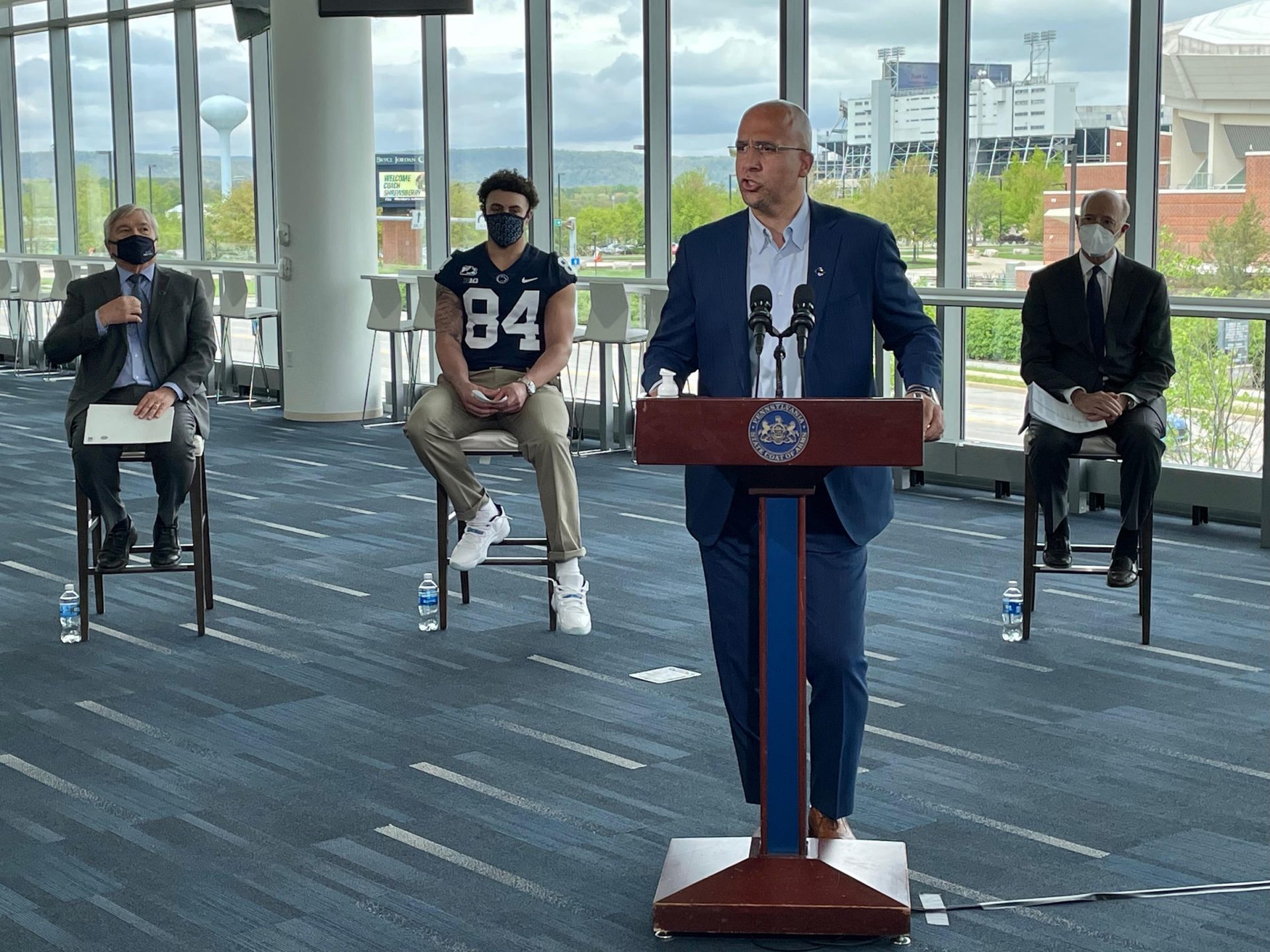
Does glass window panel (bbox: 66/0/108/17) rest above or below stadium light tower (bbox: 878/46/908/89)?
above

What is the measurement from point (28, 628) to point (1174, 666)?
12.5ft

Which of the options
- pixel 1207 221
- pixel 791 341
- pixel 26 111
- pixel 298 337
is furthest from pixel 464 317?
pixel 26 111

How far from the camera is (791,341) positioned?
3.14 meters

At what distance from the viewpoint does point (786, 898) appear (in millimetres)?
2973

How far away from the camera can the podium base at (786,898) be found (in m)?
2.95

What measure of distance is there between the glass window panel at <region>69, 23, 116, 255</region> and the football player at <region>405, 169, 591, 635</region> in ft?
36.5

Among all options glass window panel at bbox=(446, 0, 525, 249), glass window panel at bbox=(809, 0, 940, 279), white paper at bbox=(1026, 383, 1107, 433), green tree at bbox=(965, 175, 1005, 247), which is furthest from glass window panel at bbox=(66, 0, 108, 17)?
white paper at bbox=(1026, 383, 1107, 433)

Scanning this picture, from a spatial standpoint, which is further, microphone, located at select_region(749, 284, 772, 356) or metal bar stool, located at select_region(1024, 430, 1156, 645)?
metal bar stool, located at select_region(1024, 430, 1156, 645)

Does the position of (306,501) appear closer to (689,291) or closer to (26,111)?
(689,291)

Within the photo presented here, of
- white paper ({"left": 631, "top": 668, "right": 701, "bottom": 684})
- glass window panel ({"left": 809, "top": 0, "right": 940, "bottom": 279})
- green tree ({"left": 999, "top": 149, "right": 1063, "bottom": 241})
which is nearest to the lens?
white paper ({"left": 631, "top": 668, "right": 701, "bottom": 684})

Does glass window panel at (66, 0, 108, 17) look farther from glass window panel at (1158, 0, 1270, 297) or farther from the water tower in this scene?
glass window panel at (1158, 0, 1270, 297)

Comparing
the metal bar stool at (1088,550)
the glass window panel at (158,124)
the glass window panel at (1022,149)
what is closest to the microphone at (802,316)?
the metal bar stool at (1088,550)

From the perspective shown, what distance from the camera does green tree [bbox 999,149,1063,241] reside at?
8.52 m

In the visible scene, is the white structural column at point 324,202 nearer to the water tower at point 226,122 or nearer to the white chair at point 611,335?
the white chair at point 611,335
